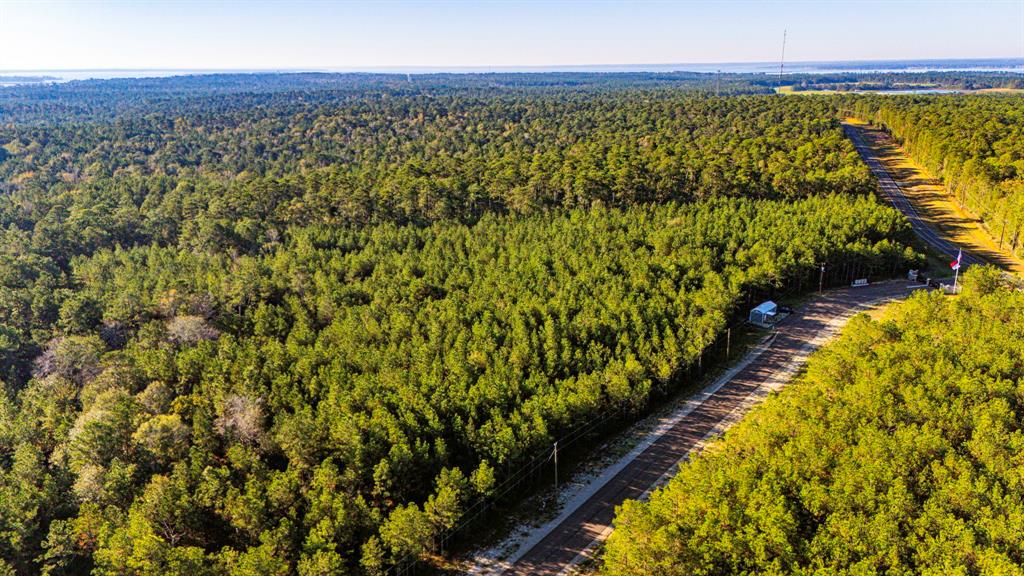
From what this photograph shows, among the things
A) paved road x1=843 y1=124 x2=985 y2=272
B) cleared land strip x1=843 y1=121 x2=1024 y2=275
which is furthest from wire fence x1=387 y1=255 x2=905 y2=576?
cleared land strip x1=843 y1=121 x2=1024 y2=275

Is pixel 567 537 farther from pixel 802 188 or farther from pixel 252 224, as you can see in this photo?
pixel 802 188

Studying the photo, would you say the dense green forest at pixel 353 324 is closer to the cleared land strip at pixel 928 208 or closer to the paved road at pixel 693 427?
the paved road at pixel 693 427

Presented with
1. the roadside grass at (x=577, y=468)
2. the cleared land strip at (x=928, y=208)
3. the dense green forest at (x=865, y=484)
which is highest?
the cleared land strip at (x=928, y=208)

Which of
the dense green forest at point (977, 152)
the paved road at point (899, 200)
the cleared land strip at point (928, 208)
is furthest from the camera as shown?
the paved road at point (899, 200)

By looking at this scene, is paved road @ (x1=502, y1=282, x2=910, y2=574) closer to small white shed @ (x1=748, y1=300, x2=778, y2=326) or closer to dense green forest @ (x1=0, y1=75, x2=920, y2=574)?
small white shed @ (x1=748, y1=300, x2=778, y2=326)

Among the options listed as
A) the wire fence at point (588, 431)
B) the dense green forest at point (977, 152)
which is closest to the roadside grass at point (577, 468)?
the wire fence at point (588, 431)

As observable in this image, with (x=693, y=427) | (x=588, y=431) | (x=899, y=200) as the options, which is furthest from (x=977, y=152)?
(x=588, y=431)
